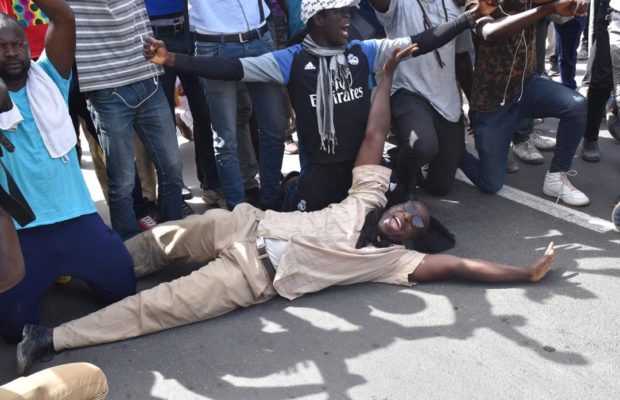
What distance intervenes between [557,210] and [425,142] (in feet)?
3.38

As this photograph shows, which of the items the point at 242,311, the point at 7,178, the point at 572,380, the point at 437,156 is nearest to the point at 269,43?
the point at 437,156

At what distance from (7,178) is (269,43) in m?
2.14

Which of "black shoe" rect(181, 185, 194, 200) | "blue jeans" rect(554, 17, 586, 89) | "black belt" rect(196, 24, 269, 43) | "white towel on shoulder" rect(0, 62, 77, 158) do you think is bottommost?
"black shoe" rect(181, 185, 194, 200)

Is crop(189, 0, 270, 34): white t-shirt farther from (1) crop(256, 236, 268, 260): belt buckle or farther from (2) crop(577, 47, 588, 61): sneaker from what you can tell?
(2) crop(577, 47, 588, 61): sneaker

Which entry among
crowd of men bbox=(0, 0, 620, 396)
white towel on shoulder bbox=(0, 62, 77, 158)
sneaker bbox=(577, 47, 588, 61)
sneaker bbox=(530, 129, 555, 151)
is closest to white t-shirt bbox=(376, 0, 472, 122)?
crowd of men bbox=(0, 0, 620, 396)

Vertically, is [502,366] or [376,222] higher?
[376,222]

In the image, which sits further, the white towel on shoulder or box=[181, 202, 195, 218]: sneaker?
box=[181, 202, 195, 218]: sneaker

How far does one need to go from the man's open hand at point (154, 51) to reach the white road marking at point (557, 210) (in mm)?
2534

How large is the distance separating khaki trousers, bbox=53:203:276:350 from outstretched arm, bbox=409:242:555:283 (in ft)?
2.72

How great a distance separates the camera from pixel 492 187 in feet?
16.8

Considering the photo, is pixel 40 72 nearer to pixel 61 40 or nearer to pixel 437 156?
pixel 61 40

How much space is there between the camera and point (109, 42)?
13.4 feet

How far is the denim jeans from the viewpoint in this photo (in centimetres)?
473

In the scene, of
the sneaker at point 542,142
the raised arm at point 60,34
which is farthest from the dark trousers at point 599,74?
the raised arm at point 60,34
